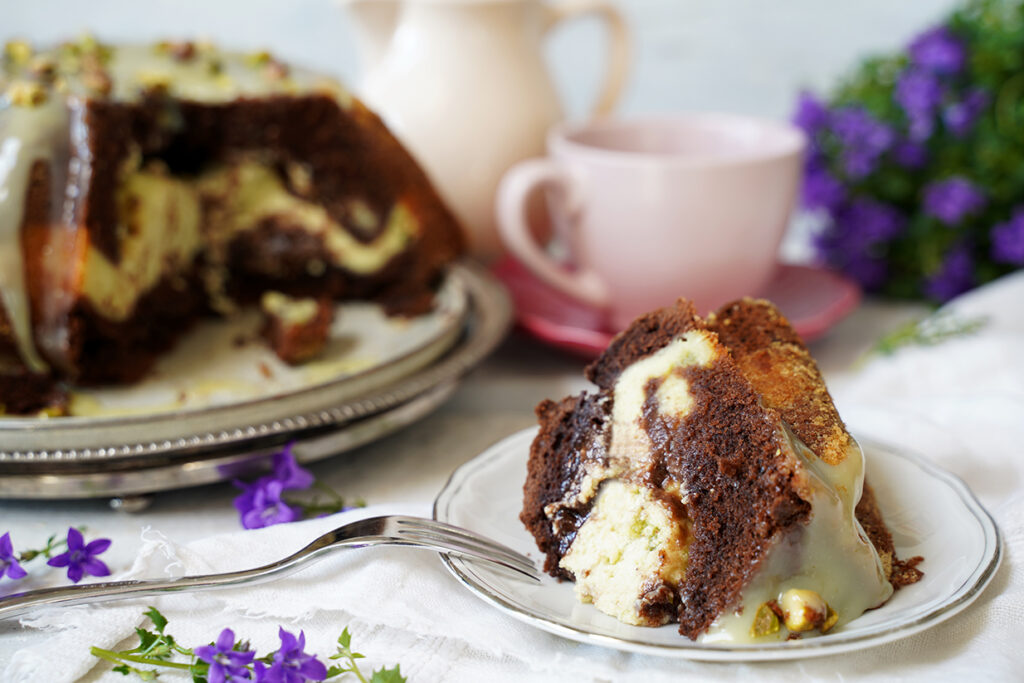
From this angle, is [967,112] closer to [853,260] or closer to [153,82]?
[853,260]

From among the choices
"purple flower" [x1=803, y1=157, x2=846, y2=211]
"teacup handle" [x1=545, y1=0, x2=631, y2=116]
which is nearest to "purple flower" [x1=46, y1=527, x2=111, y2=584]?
"teacup handle" [x1=545, y1=0, x2=631, y2=116]

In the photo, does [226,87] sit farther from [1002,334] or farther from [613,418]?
[1002,334]

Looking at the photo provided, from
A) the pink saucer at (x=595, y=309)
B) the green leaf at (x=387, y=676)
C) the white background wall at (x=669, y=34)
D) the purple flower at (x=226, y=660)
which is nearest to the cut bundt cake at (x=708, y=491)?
the green leaf at (x=387, y=676)

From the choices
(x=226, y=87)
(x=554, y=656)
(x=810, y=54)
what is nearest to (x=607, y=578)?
(x=554, y=656)

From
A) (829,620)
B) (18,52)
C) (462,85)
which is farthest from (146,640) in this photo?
(462,85)

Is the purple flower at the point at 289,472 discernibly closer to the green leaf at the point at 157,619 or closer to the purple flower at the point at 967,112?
the green leaf at the point at 157,619

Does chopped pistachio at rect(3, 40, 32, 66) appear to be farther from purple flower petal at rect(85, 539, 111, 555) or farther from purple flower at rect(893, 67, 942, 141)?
purple flower at rect(893, 67, 942, 141)

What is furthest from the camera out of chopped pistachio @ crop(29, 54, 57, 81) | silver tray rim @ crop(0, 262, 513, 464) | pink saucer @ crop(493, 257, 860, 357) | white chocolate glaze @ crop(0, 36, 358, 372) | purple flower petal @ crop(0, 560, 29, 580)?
pink saucer @ crop(493, 257, 860, 357)
